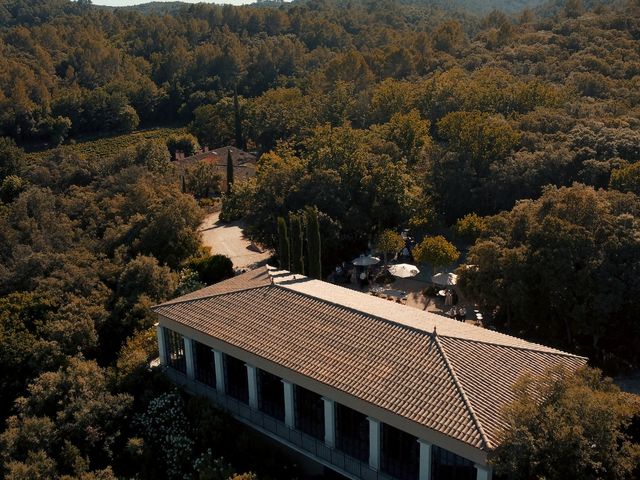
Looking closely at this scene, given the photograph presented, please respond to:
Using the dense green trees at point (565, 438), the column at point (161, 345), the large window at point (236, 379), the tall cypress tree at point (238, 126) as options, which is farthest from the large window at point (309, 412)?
the tall cypress tree at point (238, 126)

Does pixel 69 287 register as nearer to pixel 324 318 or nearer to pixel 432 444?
pixel 324 318

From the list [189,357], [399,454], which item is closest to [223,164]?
[189,357]

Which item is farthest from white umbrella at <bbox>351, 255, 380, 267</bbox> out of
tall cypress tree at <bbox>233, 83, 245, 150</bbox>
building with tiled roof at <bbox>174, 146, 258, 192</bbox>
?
tall cypress tree at <bbox>233, 83, 245, 150</bbox>

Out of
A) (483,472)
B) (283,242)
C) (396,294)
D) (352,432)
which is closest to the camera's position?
(483,472)

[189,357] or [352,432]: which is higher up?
[189,357]

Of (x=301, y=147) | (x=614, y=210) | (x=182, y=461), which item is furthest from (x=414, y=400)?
(x=301, y=147)

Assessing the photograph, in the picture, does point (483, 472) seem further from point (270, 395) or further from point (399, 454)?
point (270, 395)
